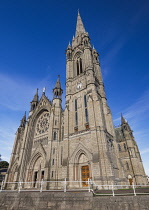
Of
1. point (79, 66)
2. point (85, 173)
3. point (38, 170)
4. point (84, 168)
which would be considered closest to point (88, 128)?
point (84, 168)

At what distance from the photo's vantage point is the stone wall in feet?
24.9

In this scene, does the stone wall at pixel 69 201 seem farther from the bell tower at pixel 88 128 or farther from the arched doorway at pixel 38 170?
the arched doorway at pixel 38 170

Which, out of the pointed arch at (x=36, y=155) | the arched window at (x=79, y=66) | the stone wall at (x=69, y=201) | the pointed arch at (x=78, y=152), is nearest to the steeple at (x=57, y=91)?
the arched window at (x=79, y=66)

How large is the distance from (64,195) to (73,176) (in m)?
10.8

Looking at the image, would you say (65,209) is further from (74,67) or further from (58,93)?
(74,67)

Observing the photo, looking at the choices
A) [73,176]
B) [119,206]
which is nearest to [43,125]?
[73,176]

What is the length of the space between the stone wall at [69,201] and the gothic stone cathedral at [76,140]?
8.78 metres

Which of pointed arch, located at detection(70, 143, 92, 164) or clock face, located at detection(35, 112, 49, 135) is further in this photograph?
clock face, located at detection(35, 112, 49, 135)

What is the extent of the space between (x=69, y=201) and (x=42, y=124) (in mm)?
23118

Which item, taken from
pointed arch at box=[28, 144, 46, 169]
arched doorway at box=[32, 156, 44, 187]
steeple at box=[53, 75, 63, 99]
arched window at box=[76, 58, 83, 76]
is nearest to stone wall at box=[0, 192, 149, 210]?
arched doorway at box=[32, 156, 44, 187]

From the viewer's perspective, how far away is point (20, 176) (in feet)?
80.0

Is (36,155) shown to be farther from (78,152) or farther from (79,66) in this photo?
(79,66)

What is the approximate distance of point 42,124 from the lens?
3041 centimetres

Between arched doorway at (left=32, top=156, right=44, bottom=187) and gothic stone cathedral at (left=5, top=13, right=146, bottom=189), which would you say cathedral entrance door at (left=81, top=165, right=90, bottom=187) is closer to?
gothic stone cathedral at (left=5, top=13, right=146, bottom=189)
